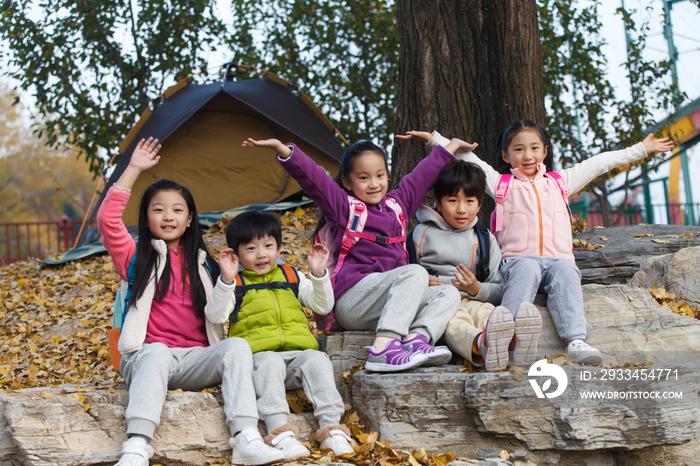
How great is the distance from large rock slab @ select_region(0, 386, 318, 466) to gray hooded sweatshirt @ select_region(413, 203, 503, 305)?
1139 mm

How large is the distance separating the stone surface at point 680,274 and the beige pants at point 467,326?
1247mm

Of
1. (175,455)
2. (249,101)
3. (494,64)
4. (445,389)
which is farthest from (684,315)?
(249,101)

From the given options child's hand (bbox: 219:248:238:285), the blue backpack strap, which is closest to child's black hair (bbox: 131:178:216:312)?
child's hand (bbox: 219:248:238:285)

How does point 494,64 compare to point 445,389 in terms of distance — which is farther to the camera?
point 494,64

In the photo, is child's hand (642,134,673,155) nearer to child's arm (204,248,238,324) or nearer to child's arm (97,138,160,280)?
child's arm (204,248,238,324)

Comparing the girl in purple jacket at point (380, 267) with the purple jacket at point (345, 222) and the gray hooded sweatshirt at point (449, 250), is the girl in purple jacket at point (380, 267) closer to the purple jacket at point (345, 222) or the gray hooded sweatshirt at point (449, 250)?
the purple jacket at point (345, 222)

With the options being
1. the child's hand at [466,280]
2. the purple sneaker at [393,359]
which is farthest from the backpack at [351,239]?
the purple sneaker at [393,359]

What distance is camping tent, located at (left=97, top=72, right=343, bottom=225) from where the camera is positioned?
734 cm

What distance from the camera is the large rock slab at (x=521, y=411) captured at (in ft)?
8.29

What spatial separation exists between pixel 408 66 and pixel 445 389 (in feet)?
9.66

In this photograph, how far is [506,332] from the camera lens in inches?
100

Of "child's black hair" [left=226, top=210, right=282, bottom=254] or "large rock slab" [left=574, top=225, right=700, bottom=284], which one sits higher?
"child's black hair" [left=226, top=210, right=282, bottom=254]

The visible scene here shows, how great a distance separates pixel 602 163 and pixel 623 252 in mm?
910

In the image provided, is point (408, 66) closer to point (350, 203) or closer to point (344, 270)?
point (350, 203)
